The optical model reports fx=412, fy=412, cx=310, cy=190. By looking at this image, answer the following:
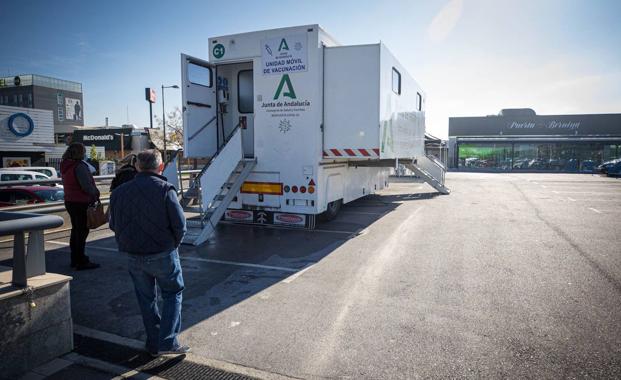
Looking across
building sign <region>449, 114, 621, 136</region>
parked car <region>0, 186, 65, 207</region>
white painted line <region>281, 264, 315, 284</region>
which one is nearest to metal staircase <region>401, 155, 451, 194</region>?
white painted line <region>281, 264, 315, 284</region>

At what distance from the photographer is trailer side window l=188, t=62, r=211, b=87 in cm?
851

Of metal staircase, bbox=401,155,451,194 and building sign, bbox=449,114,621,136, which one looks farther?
building sign, bbox=449,114,621,136

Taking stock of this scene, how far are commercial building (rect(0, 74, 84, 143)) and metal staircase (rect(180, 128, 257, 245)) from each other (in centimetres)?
9814

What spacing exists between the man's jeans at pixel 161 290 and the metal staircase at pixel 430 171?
1483 centimetres

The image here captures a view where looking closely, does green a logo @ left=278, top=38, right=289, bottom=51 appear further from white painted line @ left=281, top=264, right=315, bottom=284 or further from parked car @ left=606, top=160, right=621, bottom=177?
parked car @ left=606, top=160, right=621, bottom=177

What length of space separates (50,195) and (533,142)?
42.9 m

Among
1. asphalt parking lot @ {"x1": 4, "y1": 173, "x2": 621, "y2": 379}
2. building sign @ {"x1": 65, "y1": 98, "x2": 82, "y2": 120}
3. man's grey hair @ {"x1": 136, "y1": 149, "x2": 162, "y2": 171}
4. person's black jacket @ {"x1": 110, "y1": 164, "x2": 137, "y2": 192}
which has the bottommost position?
asphalt parking lot @ {"x1": 4, "y1": 173, "x2": 621, "y2": 379}

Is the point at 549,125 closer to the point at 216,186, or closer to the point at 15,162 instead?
the point at 216,186

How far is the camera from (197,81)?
8.76 m

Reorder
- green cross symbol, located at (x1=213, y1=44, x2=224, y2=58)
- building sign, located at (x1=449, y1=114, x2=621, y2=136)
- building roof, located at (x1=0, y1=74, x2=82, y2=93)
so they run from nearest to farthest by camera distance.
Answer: green cross symbol, located at (x1=213, y1=44, x2=224, y2=58) < building sign, located at (x1=449, y1=114, x2=621, y2=136) < building roof, located at (x1=0, y1=74, x2=82, y2=93)

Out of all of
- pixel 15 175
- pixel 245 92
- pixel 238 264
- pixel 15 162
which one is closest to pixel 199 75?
pixel 245 92

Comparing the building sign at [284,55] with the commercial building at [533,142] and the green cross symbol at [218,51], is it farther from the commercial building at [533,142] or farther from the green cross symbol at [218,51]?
the commercial building at [533,142]

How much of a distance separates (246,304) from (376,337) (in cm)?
158

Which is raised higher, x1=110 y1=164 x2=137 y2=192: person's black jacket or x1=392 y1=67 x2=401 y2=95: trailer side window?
x1=392 y1=67 x2=401 y2=95: trailer side window
